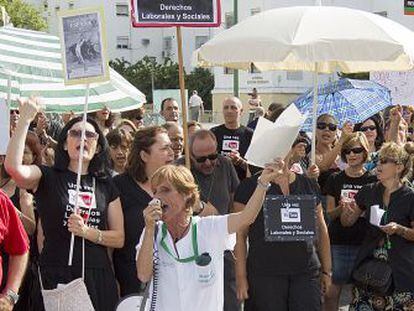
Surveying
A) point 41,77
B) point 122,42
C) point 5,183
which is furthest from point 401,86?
point 122,42

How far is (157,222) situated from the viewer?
3.68m

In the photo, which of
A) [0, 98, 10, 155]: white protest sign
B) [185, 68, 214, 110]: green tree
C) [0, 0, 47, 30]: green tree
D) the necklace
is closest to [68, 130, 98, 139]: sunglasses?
[0, 98, 10, 155]: white protest sign

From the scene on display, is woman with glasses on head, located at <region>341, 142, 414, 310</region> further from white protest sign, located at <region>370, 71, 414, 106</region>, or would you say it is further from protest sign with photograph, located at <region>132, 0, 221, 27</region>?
white protest sign, located at <region>370, 71, 414, 106</region>

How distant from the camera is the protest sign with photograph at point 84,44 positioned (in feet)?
15.0

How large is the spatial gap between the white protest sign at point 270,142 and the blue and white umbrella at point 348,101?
4.27 meters

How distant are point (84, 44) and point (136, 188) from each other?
1.03 m

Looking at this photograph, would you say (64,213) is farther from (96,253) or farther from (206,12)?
(206,12)

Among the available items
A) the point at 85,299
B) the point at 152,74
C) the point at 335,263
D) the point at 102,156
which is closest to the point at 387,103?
the point at 335,263

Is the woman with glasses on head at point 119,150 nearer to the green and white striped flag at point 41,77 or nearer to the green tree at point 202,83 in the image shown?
the green and white striped flag at point 41,77

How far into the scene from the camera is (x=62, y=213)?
441 centimetres

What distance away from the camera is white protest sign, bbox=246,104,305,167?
4074 mm

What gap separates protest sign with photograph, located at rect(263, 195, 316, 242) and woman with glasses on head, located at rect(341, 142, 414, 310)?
2.19 feet

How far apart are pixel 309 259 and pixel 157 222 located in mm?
1792

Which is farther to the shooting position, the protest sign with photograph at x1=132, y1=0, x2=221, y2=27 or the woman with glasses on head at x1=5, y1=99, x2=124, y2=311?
the protest sign with photograph at x1=132, y1=0, x2=221, y2=27
